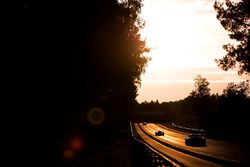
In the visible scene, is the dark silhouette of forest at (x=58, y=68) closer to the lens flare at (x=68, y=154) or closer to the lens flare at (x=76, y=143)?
the lens flare at (x=68, y=154)

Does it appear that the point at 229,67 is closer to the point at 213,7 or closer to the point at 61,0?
the point at 213,7

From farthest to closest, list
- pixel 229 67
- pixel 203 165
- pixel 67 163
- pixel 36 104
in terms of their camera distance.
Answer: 1. pixel 229 67
2. pixel 203 165
3. pixel 67 163
4. pixel 36 104

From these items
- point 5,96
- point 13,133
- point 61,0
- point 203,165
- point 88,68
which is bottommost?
point 203,165

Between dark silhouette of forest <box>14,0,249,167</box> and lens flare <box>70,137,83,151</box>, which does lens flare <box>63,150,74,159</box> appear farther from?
lens flare <box>70,137,83,151</box>

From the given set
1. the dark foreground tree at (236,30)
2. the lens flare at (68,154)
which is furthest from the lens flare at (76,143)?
the dark foreground tree at (236,30)

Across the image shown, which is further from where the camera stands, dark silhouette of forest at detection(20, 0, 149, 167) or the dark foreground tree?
the dark foreground tree

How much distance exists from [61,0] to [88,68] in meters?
3.33

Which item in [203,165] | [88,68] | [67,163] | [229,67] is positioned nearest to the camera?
[88,68]

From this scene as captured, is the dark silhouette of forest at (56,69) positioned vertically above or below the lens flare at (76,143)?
above

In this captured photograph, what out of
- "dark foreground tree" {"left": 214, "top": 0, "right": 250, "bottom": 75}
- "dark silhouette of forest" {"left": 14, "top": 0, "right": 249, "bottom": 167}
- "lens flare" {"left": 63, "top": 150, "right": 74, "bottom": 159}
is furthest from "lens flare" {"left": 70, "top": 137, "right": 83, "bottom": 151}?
"dark foreground tree" {"left": 214, "top": 0, "right": 250, "bottom": 75}

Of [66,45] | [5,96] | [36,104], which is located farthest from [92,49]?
[5,96]

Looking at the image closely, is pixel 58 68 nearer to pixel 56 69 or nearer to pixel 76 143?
pixel 56 69

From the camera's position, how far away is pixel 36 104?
13.0 meters

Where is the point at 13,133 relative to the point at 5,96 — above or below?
below
